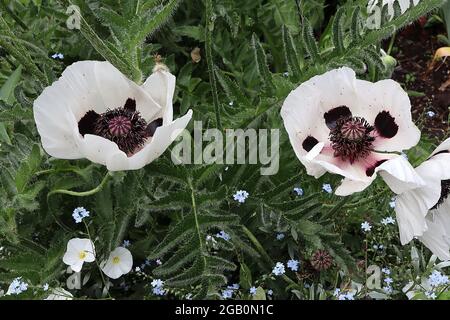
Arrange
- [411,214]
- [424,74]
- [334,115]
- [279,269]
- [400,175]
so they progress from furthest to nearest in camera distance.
A: 1. [424,74]
2. [279,269]
3. [334,115]
4. [411,214]
5. [400,175]

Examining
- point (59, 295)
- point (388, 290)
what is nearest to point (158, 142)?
point (59, 295)

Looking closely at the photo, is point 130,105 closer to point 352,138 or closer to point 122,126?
point 122,126

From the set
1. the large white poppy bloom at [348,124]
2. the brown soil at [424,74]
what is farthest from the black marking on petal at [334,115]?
the brown soil at [424,74]

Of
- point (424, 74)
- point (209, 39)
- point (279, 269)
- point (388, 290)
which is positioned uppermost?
point (209, 39)

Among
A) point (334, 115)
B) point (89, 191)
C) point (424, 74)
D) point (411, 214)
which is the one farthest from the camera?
point (424, 74)
